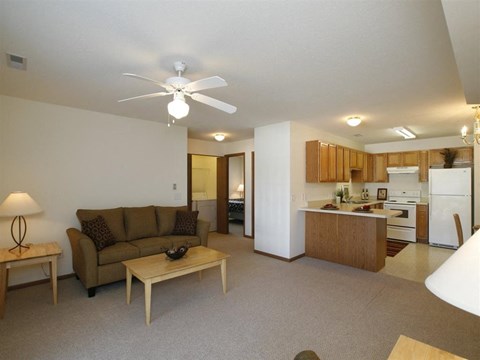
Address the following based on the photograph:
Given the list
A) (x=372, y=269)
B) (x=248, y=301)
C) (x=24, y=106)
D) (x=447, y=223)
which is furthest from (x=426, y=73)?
(x=24, y=106)

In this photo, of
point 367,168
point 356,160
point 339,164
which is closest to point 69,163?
point 339,164

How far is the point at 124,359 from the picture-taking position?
202 centimetres

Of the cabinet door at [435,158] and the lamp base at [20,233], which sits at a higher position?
the cabinet door at [435,158]

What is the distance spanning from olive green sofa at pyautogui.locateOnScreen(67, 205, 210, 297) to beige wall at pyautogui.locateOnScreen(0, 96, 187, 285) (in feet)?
1.02

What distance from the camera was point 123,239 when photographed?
3768 millimetres

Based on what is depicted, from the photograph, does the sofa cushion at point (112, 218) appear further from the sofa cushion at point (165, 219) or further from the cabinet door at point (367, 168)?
the cabinet door at point (367, 168)

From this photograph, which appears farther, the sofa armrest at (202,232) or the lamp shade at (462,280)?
the sofa armrest at (202,232)

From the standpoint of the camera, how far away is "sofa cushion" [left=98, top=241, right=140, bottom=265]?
3145 mm

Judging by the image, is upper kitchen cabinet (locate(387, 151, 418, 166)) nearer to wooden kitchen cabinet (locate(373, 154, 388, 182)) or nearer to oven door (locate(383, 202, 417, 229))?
wooden kitchen cabinet (locate(373, 154, 388, 182))

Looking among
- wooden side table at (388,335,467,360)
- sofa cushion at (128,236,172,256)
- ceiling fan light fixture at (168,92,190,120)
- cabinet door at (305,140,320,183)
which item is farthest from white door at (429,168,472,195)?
ceiling fan light fixture at (168,92,190,120)

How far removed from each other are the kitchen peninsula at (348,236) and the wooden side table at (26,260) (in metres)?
3.85

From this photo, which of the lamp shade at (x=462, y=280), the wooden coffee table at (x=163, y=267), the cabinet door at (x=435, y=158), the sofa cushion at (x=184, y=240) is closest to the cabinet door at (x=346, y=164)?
the cabinet door at (x=435, y=158)

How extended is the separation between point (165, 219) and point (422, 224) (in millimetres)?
5701

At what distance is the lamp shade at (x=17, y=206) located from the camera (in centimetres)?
287
